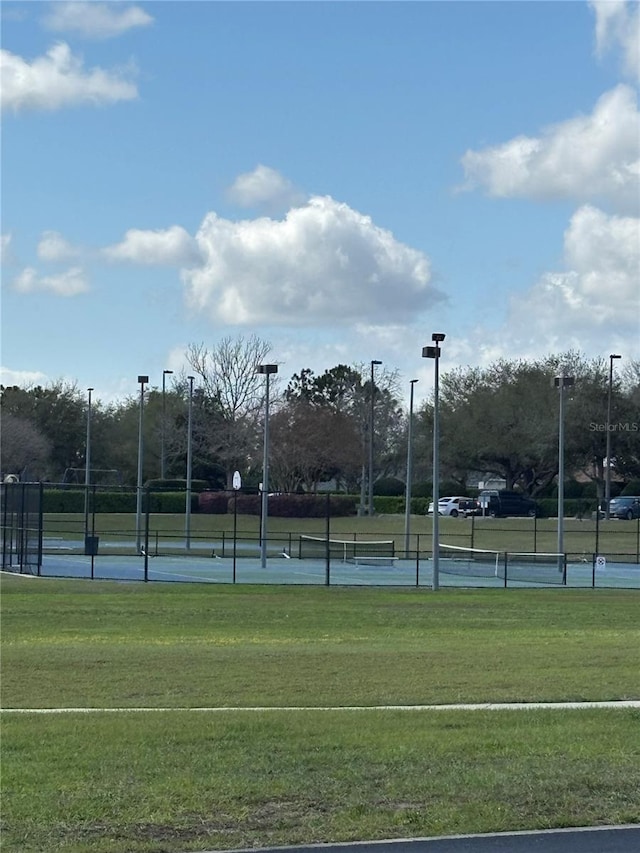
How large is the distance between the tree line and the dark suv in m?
8.43

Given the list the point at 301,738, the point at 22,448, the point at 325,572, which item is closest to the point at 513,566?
the point at 325,572

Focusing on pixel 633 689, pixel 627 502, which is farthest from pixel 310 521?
pixel 633 689

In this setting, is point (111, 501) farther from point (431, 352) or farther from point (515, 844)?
point (515, 844)

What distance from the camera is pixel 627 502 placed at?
246 ft

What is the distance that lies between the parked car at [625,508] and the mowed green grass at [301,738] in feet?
174

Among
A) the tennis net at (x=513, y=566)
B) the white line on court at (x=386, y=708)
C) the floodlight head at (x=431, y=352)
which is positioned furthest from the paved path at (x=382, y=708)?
the tennis net at (x=513, y=566)

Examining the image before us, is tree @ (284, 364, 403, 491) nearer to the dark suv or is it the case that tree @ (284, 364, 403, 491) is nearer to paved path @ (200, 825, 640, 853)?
the dark suv

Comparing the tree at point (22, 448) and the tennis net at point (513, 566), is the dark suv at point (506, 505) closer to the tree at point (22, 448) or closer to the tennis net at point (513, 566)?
the tennis net at point (513, 566)

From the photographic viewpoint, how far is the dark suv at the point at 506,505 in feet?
256

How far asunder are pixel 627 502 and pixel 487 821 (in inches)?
2735

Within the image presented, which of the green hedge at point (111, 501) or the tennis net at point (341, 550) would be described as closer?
the tennis net at point (341, 550)

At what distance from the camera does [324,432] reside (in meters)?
90.8

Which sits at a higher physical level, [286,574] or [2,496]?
[2,496]

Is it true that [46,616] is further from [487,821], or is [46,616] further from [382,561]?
[382,561]
